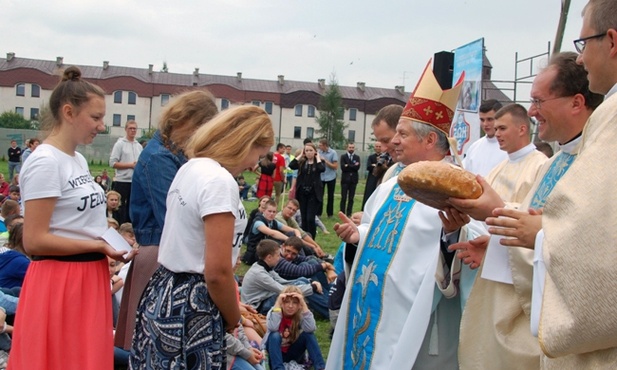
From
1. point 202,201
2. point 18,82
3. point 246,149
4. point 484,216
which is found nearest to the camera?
point 484,216

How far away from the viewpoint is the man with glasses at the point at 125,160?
1002 centimetres

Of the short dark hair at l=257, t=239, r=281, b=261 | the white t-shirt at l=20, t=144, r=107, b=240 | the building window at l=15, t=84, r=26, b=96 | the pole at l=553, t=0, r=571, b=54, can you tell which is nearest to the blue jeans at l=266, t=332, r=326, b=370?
the short dark hair at l=257, t=239, r=281, b=261

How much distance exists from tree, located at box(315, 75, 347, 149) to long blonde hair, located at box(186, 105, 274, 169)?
66130 millimetres

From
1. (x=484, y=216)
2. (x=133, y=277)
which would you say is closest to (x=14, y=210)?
(x=133, y=277)

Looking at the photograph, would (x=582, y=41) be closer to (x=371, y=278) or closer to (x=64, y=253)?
(x=371, y=278)

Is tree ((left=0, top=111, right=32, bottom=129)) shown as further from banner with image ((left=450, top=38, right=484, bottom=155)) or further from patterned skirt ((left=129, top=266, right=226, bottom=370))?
patterned skirt ((left=129, top=266, right=226, bottom=370))

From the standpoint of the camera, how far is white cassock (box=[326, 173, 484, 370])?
309 cm

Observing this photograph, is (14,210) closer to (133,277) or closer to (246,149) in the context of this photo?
(133,277)

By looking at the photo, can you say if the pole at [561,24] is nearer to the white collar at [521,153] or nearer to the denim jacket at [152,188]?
the white collar at [521,153]

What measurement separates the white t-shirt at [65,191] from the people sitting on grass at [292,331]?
2.75 metres

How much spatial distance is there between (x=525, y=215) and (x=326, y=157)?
1488 cm

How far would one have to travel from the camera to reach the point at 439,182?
2428mm

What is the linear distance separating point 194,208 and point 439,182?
1014 millimetres

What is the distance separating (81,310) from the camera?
10.7 ft
